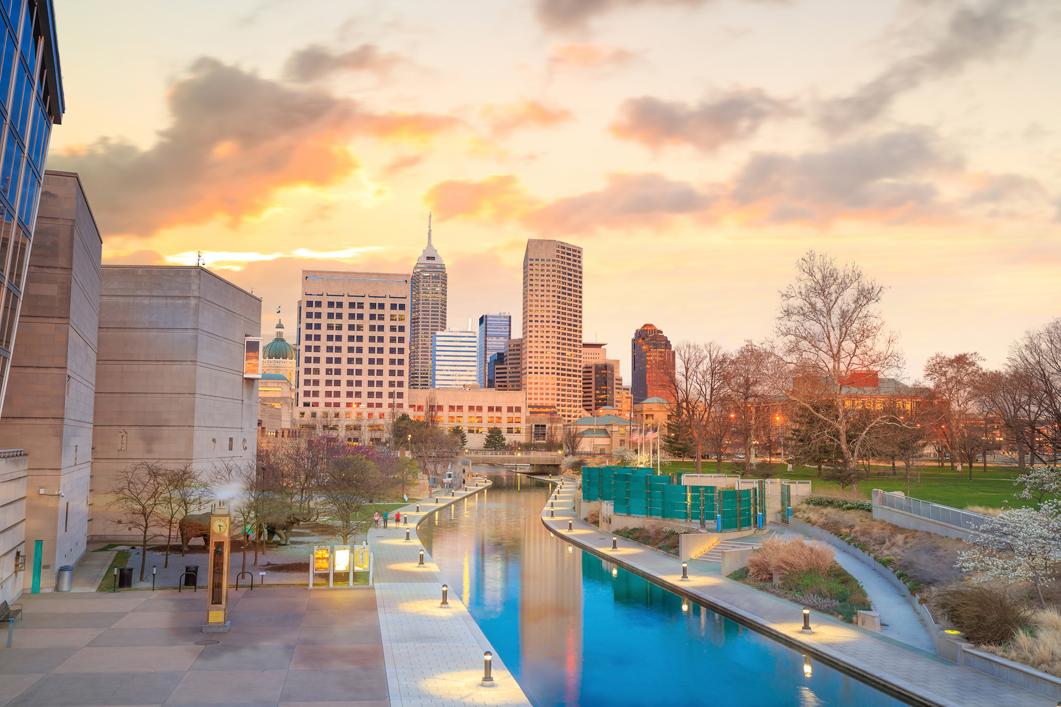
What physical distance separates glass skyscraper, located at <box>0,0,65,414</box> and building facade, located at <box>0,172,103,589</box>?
4.02 metres

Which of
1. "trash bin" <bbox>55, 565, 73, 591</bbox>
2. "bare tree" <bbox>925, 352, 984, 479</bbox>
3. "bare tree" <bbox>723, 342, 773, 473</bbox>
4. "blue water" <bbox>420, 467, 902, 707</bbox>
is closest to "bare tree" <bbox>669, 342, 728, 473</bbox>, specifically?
"bare tree" <bbox>723, 342, 773, 473</bbox>

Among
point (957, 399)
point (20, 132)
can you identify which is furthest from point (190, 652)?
point (957, 399)

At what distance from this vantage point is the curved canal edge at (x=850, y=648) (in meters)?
18.4

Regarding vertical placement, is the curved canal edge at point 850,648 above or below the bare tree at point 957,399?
below

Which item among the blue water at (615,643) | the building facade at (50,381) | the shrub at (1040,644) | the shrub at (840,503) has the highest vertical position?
the building facade at (50,381)

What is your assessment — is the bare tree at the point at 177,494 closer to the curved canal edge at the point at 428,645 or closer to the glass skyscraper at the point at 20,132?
the curved canal edge at the point at 428,645

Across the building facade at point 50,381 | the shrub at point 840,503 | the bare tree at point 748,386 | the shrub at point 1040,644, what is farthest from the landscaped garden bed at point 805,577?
the bare tree at point 748,386

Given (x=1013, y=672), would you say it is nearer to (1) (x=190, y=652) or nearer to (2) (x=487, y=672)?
(2) (x=487, y=672)

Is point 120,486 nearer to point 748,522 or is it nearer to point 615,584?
point 615,584

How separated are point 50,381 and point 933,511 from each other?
36.2m

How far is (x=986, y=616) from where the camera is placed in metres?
21.3

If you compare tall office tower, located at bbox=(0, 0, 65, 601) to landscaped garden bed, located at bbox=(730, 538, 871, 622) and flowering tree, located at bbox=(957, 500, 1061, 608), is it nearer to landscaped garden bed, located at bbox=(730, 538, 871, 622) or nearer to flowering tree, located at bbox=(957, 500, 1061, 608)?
landscaped garden bed, located at bbox=(730, 538, 871, 622)

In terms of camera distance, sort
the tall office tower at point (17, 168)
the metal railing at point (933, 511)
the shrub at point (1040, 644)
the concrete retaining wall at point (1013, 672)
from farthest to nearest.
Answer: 1. the metal railing at point (933, 511)
2. the tall office tower at point (17, 168)
3. the shrub at point (1040, 644)
4. the concrete retaining wall at point (1013, 672)

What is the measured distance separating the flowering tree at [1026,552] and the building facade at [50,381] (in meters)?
32.3
